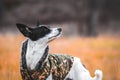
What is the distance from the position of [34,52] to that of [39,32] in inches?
10.2

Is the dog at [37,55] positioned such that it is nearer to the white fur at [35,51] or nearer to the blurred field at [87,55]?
the white fur at [35,51]

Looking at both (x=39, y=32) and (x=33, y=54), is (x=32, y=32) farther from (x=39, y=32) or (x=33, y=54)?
(x=33, y=54)

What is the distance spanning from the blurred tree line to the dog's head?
848 inches

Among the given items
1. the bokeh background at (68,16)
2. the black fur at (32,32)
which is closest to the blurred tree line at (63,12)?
the bokeh background at (68,16)

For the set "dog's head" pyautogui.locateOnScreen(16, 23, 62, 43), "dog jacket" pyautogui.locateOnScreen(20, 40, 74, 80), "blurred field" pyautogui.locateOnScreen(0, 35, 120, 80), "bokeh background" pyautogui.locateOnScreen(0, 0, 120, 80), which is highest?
"dog's head" pyautogui.locateOnScreen(16, 23, 62, 43)

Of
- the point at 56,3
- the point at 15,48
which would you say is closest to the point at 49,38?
the point at 15,48

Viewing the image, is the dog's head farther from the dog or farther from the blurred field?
the blurred field

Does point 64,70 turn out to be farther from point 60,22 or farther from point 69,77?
point 60,22

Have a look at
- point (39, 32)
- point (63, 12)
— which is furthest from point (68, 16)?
point (39, 32)

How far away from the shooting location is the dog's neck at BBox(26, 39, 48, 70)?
7.78 meters

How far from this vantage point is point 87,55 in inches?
611

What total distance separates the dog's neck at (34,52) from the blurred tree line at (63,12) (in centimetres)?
2161

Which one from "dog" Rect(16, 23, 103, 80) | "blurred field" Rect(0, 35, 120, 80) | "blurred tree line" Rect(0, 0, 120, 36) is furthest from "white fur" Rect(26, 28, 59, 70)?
"blurred tree line" Rect(0, 0, 120, 36)

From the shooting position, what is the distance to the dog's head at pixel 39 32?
25.5ft
